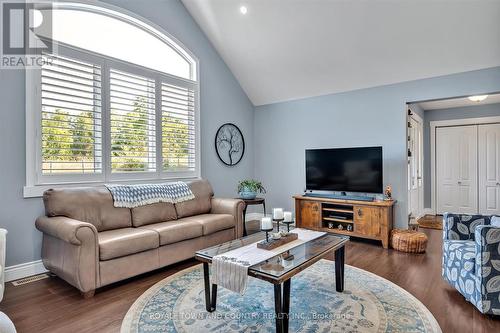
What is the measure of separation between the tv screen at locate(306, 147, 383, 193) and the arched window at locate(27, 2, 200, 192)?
204cm

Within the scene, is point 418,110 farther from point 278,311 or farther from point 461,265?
point 278,311

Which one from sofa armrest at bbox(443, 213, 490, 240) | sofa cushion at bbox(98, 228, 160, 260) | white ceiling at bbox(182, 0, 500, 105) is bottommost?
sofa cushion at bbox(98, 228, 160, 260)

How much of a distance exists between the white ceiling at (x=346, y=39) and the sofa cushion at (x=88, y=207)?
3262 mm

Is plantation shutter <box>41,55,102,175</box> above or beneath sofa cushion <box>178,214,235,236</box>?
above

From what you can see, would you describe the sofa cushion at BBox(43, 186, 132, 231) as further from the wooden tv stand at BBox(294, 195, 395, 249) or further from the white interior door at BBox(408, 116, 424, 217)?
the white interior door at BBox(408, 116, 424, 217)

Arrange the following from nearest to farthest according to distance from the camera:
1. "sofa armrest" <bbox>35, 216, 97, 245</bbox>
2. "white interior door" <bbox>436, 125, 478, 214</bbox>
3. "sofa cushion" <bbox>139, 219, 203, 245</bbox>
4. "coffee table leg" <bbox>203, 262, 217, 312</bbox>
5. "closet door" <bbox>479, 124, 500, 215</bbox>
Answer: "coffee table leg" <bbox>203, 262, 217, 312</bbox> < "sofa armrest" <bbox>35, 216, 97, 245</bbox> < "sofa cushion" <bbox>139, 219, 203, 245</bbox> < "closet door" <bbox>479, 124, 500, 215</bbox> < "white interior door" <bbox>436, 125, 478, 214</bbox>

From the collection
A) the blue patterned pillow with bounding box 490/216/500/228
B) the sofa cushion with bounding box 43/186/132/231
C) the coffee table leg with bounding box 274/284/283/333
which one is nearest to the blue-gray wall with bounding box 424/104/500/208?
the blue patterned pillow with bounding box 490/216/500/228

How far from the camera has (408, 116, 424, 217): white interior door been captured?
18.5 ft

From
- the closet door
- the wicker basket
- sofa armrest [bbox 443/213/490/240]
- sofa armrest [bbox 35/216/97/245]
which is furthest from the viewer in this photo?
the closet door

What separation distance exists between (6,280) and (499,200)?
26.8 ft

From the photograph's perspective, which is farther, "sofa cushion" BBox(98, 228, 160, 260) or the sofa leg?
"sofa cushion" BBox(98, 228, 160, 260)

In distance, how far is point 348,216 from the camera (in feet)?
14.8

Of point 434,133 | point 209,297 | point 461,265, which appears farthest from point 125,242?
point 434,133

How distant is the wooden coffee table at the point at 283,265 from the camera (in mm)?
1838
